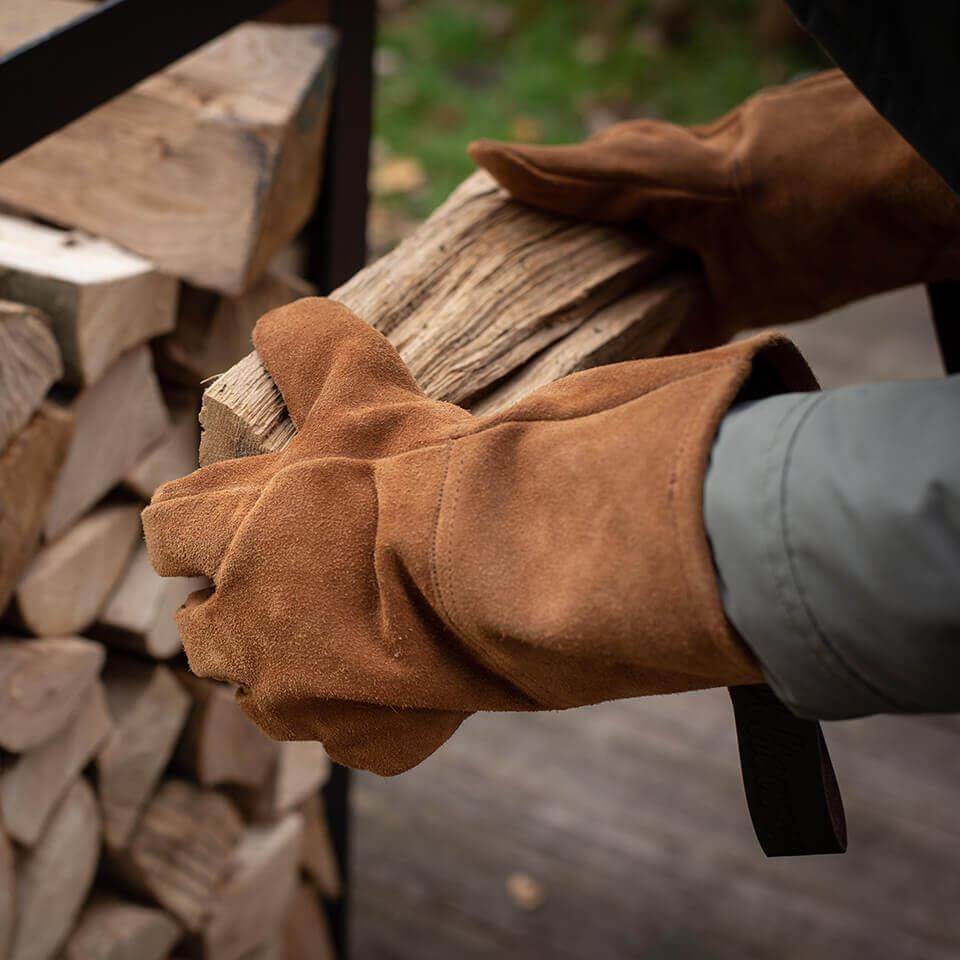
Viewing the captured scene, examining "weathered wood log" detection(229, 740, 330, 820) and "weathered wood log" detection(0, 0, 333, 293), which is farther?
"weathered wood log" detection(229, 740, 330, 820)

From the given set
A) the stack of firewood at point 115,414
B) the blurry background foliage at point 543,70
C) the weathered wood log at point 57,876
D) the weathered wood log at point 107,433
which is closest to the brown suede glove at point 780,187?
the stack of firewood at point 115,414

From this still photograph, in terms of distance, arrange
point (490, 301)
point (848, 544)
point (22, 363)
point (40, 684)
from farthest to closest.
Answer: point (40, 684), point (22, 363), point (490, 301), point (848, 544)

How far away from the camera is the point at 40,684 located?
1090 mm

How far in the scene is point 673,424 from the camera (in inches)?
21.1

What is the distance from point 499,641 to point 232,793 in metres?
1.11

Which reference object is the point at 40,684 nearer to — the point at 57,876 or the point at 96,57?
the point at 57,876

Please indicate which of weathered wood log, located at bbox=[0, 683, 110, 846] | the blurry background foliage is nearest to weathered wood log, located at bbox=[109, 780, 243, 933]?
weathered wood log, located at bbox=[0, 683, 110, 846]

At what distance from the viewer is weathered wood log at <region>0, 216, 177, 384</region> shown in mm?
988

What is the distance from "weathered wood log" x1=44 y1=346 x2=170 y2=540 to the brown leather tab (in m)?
0.74

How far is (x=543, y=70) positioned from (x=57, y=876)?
10.4 feet

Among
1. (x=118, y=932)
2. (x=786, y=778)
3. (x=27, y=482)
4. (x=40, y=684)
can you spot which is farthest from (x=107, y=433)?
(x=786, y=778)

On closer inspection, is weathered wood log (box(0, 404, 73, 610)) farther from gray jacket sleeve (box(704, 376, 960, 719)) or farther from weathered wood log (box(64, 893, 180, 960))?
gray jacket sleeve (box(704, 376, 960, 719))

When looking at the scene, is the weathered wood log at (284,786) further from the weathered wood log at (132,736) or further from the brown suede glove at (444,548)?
the brown suede glove at (444,548)

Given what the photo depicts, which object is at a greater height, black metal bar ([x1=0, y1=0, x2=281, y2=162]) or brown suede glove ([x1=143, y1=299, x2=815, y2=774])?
black metal bar ([x1=0, y1=0, x2=281, y2=162])
